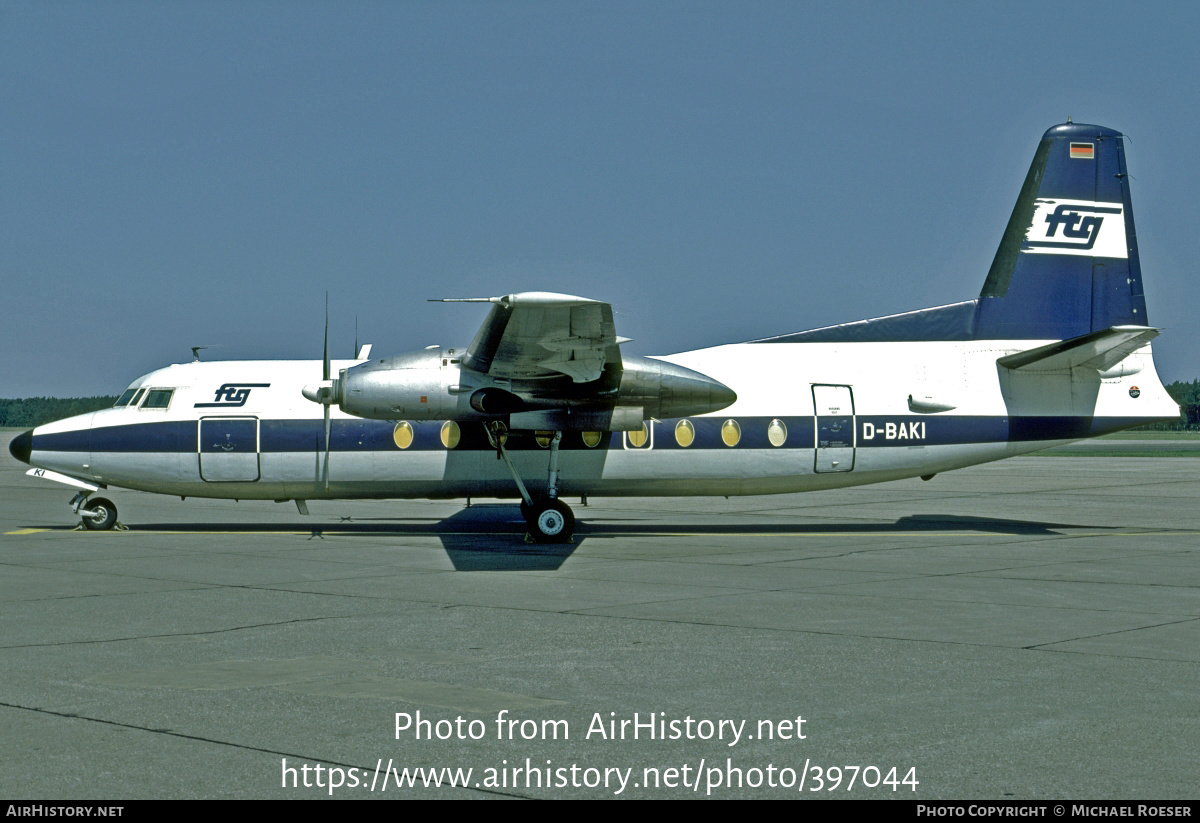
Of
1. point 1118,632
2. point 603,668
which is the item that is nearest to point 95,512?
point 603,668

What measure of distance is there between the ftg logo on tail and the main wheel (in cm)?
1078

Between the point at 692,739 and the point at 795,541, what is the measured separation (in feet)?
43.7

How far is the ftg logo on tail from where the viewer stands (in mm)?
21609

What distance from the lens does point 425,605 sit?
12633mm

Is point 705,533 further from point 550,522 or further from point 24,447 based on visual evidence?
point 24,447

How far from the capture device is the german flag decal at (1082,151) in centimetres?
2158

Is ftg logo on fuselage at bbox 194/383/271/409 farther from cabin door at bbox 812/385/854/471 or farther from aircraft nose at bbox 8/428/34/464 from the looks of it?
cabin door at bbox 812/385/854/471

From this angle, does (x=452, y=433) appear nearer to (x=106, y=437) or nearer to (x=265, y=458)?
(x=265, y=458)

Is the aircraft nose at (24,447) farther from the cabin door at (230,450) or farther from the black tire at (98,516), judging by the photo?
the cabin door at (230,450)

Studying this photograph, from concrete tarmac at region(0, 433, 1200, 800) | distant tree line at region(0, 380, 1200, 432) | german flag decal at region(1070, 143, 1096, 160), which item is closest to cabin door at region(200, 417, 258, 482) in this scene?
concrete tarmac at region(0, 433, 1200, 800)

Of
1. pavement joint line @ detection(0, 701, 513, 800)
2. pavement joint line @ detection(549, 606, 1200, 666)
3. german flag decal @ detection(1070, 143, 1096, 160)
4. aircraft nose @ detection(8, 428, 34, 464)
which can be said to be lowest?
aircraft nose @ detection(8, 428, 34, 464)

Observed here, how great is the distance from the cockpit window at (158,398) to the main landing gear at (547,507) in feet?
21.0
